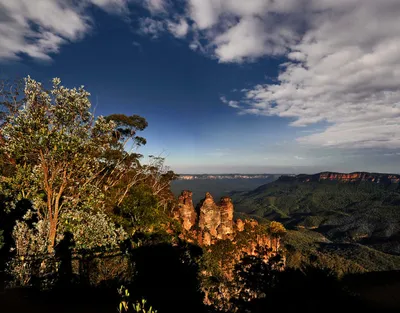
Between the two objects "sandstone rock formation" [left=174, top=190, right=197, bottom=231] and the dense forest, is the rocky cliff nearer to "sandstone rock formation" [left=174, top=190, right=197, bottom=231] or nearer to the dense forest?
"sandstone rock formation" [left=174, top=190, right=197, bottom=231]

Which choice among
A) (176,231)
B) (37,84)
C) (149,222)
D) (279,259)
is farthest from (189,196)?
(279,259)

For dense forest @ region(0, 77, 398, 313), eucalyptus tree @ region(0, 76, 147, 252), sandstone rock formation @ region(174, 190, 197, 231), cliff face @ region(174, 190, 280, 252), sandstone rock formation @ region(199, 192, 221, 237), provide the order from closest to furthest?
1. dense forest @ region(0, 77, 398, 313)
2. eucalyptus tree @ region(0, 76, 147, 252)
3. sandstone rock formation @ region(174, 190, 197, 231)
4. cliff face @ region(174, 190, 280, 252)
5. sandstone rock formation @ region(199, 192, 221, 237)

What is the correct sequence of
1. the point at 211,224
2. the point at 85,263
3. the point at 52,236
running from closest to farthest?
the point at 85,263 → the point at 52,236 → the point at 211,224

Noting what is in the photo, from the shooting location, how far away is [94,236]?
1227cm

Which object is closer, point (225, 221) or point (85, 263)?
point (85, 263)

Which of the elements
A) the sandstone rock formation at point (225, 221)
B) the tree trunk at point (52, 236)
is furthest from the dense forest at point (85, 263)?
the sandstone rock formation at point (225, 221)

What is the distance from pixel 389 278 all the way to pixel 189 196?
5120cm

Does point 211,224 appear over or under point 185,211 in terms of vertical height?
under

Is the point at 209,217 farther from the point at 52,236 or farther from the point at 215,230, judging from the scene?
the point at 52,236

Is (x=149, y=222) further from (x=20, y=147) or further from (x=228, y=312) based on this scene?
(x=228, y=312)

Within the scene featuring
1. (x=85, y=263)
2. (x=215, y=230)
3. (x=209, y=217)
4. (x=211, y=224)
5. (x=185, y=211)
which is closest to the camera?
(x=85, y=263)

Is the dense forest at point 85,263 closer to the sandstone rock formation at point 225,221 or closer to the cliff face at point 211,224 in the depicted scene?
the cliff face at point 211,224

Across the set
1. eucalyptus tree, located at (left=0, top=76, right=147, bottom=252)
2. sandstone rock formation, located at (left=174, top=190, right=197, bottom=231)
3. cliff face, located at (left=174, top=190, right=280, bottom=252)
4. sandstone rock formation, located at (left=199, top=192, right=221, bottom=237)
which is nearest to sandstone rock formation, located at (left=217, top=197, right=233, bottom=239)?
cliff face, located at (left=174, top=190, right=280, bottom=252)

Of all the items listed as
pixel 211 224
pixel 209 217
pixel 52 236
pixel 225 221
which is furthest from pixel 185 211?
pixel 52 236
